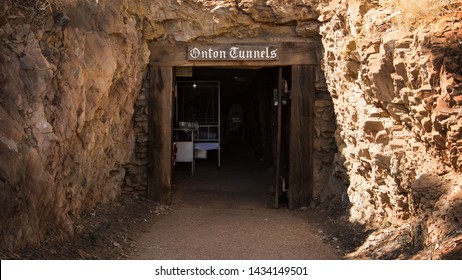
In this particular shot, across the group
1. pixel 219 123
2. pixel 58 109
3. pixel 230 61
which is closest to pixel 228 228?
pixel 230 61

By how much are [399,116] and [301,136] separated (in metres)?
3.38

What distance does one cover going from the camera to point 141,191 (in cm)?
1038

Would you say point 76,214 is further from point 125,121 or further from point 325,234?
point 325,234

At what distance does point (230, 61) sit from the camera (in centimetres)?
1015

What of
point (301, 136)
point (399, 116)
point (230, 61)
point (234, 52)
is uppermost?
point (234, 52)

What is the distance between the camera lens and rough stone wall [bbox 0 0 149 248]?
5707 millimetres

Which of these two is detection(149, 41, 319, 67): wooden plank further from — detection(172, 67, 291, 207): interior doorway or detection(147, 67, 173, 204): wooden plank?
detection(172, 67, 291, 207): interior doorway

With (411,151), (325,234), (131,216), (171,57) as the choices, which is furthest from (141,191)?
(411,151)

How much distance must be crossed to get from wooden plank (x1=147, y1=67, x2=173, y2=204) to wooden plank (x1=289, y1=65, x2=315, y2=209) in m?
2.22

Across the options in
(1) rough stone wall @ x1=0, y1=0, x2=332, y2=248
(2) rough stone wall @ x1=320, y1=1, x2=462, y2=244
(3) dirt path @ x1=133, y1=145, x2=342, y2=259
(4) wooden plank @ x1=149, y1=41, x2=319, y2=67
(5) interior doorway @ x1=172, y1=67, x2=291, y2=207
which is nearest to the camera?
(2) rough stone wall @ x1=320, y1=1, x2=462, y2=244

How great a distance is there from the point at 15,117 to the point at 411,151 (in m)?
4.37

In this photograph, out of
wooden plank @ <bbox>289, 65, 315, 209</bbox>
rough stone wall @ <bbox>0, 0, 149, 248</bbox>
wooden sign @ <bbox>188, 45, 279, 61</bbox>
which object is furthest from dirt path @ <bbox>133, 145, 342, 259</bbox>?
wooden sign @ <bbox>188, 45, 279, 61</bbox>

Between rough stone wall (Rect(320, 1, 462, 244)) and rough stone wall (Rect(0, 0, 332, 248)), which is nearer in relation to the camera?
rough stone wall (Rect(320, 1, 462, 244))

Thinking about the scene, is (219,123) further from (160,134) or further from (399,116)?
(399,116)
